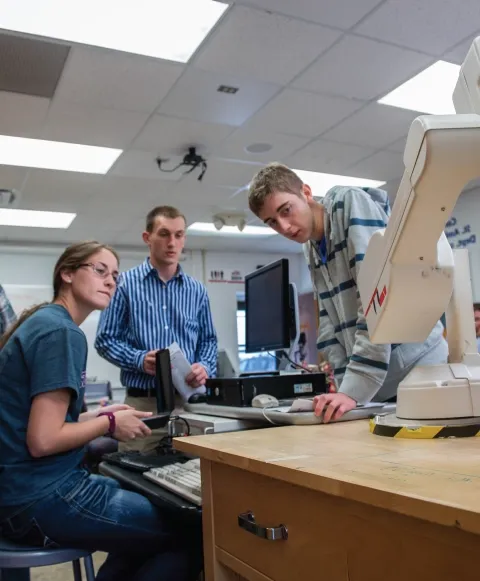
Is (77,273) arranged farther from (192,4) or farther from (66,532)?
(192,4)

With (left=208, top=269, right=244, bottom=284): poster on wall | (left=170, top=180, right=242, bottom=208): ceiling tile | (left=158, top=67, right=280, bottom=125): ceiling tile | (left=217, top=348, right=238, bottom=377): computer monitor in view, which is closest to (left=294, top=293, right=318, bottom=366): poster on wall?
(left=208, top=269, right=244, bottom=284): poster on wall

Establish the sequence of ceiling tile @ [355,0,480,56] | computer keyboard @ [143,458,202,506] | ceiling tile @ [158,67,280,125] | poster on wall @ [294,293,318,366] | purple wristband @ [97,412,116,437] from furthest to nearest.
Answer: poster on wall @ [294,293,318,366] → ceiling tile @ [158,67,280,125] → ceiling tile @ [355,0,480,56] → purple wristband @ [97,412,116,437] → computer keyboard @ [143,458,202,506]

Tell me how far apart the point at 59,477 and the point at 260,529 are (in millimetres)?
638

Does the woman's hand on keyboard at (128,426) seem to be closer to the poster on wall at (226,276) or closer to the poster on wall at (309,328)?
the poster on wall at (309,328)

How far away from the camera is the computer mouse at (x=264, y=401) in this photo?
4.59 ft

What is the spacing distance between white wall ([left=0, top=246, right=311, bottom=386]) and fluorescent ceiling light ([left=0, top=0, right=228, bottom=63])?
358 cm

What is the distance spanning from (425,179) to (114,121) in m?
3.18

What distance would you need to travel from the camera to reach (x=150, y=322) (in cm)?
218

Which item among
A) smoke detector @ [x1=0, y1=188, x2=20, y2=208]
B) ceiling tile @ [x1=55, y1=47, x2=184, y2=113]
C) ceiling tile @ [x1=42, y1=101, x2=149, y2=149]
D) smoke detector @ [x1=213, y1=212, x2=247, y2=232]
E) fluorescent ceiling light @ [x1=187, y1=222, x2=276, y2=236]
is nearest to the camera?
ceiling tile @ [x1=55, y1=47, x2=184, y2=113]

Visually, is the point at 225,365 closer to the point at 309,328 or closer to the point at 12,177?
the point at 12,177

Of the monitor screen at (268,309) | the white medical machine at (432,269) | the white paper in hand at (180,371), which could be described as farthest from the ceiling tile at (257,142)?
the white medical machine at (432,269)

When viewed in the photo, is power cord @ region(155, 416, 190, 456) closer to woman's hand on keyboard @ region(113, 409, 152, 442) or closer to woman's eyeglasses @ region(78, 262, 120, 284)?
woman's hand on keyboard @ region(113, 409, 152, 442)

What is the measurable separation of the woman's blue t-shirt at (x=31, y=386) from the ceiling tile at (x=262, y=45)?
76.0 inches

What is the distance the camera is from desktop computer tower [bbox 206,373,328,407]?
4.95 ft
